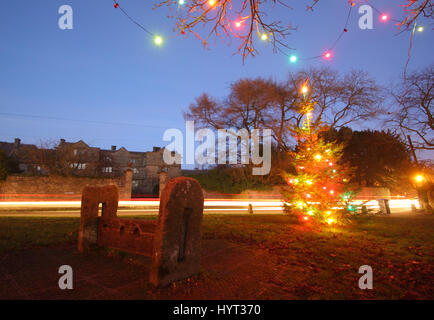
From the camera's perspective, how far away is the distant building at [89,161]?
22016mm

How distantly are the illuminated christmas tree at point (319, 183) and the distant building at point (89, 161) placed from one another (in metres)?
16.1

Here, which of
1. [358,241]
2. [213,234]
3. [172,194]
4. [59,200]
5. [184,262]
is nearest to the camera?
[172,194]

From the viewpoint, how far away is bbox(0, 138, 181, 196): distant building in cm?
2202

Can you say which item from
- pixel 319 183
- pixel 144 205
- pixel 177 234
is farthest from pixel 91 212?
pixel 144 205

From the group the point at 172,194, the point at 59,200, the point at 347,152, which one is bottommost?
the point at 59,200

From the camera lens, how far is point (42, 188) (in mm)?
17719

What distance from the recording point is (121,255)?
14.6 feet

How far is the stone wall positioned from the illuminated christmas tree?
15964 millimetres

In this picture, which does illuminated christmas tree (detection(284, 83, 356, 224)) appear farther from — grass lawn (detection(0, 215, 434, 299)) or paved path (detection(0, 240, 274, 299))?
paved path (detection(0, 240, 274, 299))

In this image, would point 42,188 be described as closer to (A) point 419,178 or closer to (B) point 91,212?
(B) point 91,212

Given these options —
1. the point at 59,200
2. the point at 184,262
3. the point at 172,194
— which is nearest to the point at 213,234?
the point at 184,262

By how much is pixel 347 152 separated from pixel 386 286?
3184cm

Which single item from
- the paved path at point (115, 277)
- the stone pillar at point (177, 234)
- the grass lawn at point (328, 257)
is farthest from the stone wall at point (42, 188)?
the stone pillar at point (177, 234)
